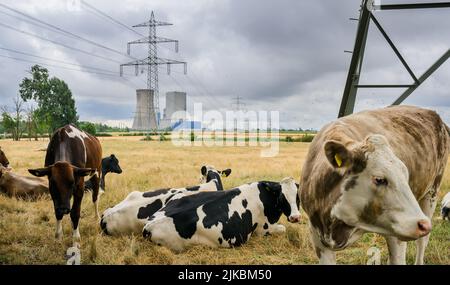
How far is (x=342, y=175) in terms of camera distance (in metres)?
2.44

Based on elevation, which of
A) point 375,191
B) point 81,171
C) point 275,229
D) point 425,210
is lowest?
point 275,229

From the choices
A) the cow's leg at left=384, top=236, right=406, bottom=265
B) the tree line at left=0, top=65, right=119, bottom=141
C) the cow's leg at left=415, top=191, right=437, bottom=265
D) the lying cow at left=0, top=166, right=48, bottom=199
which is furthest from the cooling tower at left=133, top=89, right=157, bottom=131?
the cow's leg at left=384, top=236, right=406, bottom=265

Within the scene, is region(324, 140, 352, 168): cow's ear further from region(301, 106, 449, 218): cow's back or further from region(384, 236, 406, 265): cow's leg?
region(384, 236, 406, 265): cow's leg

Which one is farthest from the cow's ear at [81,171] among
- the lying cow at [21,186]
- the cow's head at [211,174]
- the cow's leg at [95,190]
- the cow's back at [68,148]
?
the lying cow at [21,186]

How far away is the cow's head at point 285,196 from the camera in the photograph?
5.55 m

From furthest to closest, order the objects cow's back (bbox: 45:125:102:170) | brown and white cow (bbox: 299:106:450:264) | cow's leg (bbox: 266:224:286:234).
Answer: cow's leg (bbox: 266:224:286:234), cow's back (bbox: 45:125:102:170), brown and white cow (bbox: 299:106:450:264)

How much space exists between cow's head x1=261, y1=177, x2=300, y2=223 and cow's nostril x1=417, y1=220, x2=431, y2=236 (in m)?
3.22

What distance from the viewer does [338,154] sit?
238cm

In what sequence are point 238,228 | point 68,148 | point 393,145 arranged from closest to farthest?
point 393,145 < point 238,228 < point 68,148

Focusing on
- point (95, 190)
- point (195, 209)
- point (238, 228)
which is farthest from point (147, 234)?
point (95, 190)

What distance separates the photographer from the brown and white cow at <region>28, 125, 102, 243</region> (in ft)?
16.2

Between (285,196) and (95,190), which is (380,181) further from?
(95,190)

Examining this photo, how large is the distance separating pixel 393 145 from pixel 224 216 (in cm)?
262
